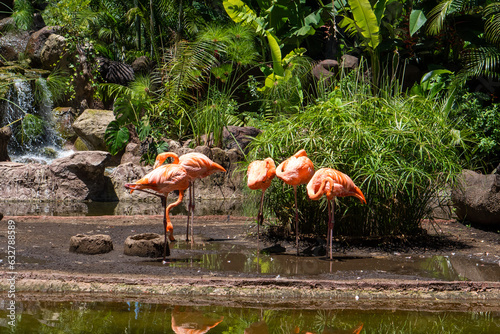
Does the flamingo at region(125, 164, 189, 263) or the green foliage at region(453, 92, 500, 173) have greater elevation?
the green foliage at region(453, 92, 500, 173)

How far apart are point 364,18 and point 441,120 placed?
161 inches

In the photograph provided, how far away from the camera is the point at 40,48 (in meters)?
16.1

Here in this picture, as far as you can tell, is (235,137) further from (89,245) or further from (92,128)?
(89,245)

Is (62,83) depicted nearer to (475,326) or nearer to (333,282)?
(333,282)

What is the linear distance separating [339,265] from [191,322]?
76.7 inches

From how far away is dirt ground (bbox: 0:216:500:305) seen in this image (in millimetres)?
3471

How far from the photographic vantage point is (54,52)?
15586mm

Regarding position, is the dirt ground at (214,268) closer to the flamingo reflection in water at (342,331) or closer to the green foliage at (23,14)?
the flamingo reflection in water at (342,331)

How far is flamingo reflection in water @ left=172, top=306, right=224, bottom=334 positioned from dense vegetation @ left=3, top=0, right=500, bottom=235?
2346 mm

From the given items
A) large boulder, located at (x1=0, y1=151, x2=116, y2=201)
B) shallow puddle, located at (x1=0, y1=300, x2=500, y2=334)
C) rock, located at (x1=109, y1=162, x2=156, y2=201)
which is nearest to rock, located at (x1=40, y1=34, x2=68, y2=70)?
large boulder, located at (x1=0, y1=151, x2=116, y2=201)

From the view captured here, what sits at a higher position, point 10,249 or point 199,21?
point 199,21

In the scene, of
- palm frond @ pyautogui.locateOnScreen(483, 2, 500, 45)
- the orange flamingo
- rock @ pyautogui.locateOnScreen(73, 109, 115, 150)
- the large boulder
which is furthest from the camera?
rock @ pyautogui.locateOnScreen(73, 109, 115, 150)

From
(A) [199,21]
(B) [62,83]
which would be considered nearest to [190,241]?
(B) [62,83]

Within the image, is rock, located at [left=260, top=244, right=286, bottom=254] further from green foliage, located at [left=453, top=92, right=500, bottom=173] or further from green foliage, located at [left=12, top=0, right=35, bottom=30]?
green foliage, located at [left=12, top=0, right=35, bottom=30]
